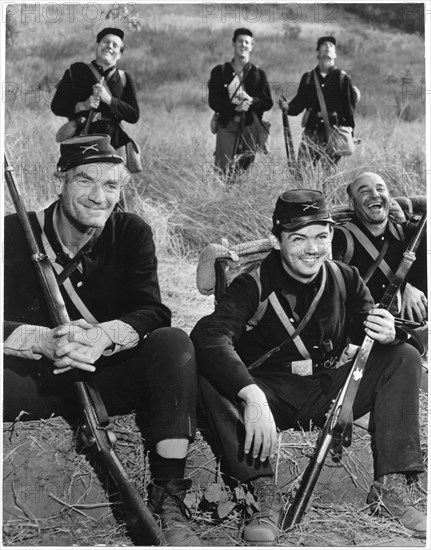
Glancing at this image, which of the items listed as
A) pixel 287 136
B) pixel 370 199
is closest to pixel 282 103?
pixel 287 136

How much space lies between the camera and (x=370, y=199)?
4.43 m

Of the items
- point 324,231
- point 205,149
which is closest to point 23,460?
point 324,231

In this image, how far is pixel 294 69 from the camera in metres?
6.20

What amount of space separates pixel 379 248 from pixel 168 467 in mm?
1755

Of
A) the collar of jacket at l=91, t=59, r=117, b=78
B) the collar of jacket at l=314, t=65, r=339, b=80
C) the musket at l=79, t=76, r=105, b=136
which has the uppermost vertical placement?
the collar of jacket at l=91, t=59, r=117, b=78

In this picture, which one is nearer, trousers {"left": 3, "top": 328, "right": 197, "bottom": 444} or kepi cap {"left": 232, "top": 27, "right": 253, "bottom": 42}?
trousers {"left": 3, "top": 328, "right": 197, "bottom": 444}

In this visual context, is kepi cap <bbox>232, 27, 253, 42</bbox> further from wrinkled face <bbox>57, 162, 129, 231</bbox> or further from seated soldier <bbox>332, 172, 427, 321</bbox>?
wrinkled face <bbox>57, 162, 129, 231</bbox>

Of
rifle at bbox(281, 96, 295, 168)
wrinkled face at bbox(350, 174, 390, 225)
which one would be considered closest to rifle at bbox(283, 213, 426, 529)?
wrinkled face at bbox(350, 174, 390, 225)

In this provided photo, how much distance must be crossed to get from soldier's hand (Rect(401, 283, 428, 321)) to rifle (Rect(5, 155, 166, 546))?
5.74ft

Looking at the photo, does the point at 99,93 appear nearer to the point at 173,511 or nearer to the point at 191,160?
the point at 191,160

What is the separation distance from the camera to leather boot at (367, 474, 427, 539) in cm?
341

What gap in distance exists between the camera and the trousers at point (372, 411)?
3.36 meters

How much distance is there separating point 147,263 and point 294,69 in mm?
3101

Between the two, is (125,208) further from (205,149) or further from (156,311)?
(156,311)
